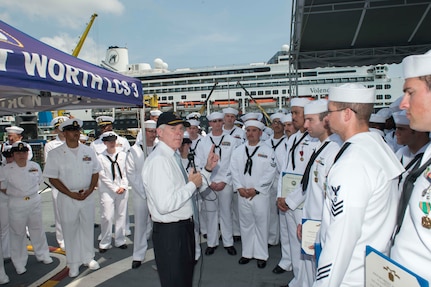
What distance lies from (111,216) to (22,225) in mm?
1314

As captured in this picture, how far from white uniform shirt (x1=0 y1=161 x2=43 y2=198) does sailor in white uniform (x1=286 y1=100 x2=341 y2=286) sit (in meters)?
3.70

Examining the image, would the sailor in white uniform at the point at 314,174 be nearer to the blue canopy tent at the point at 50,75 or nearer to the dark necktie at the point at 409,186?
the dark necktie at the point at 409,186

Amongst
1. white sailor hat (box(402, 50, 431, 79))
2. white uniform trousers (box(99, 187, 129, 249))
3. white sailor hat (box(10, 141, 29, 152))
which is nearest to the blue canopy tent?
white sailor hat (box(10, 141, 29, 152))

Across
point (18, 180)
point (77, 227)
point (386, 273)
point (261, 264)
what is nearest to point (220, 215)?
point (261, 264)

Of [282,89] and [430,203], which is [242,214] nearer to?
[430,203]

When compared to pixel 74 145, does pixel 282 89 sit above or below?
above

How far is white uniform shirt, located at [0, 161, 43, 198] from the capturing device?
4469mm

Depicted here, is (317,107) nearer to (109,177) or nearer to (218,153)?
(218,153)

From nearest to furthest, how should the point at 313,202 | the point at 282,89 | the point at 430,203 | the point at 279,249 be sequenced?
1. the point at 430,203
2. the point at 313,202
3. the point at 279,249
4. the point at 282,89

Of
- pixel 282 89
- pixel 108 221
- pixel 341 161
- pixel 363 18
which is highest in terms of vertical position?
pixel 282 89

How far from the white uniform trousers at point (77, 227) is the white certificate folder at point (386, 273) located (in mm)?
3789

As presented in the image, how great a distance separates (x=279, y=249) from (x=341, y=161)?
3.79 m

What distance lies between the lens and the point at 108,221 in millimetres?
5281

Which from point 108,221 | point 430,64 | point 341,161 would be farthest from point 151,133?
point 430,64
